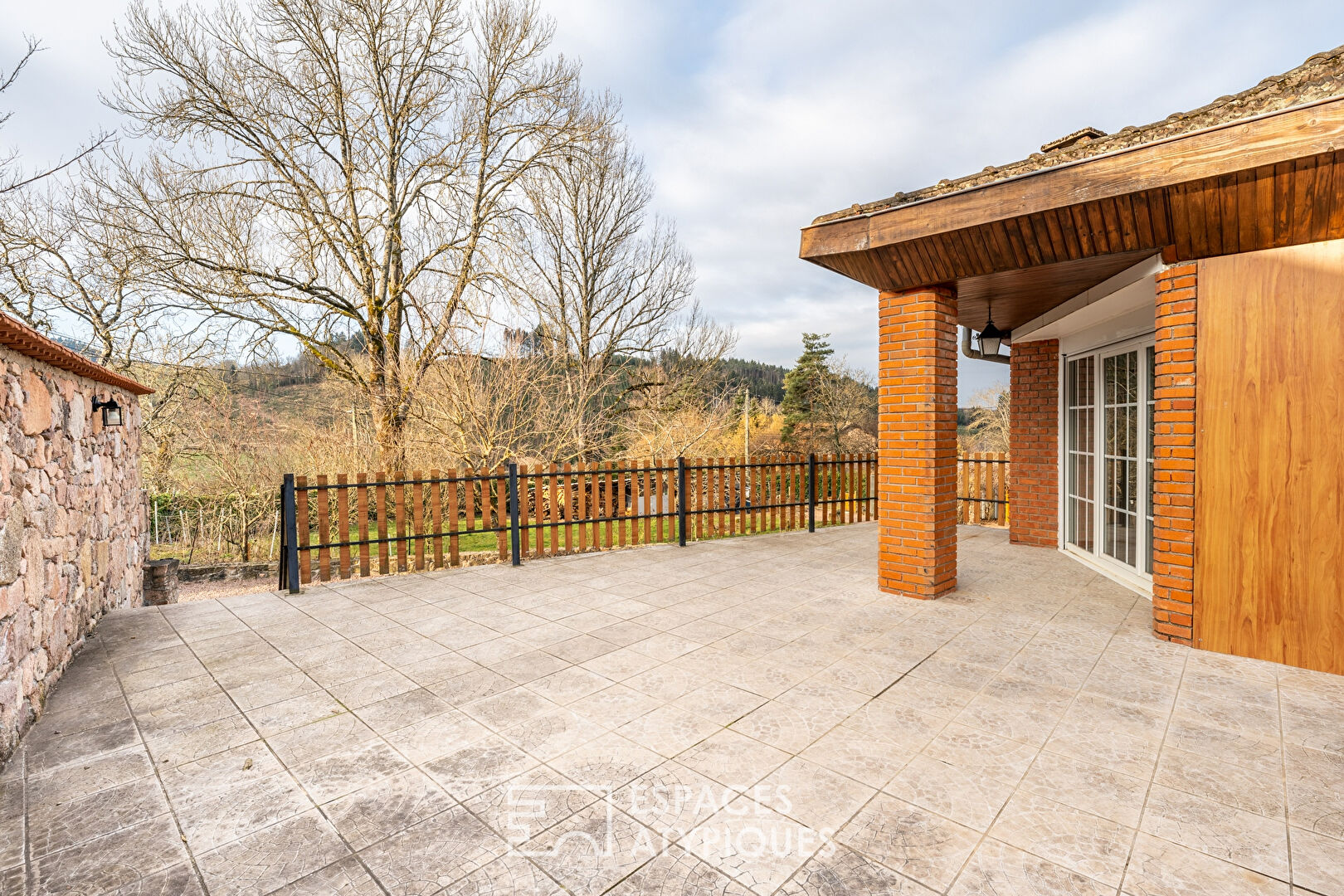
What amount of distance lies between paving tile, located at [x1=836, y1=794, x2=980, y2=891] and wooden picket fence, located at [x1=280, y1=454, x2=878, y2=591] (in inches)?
189

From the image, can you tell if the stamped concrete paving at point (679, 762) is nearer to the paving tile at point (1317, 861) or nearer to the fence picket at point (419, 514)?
the paving tile at point (1317, 861)

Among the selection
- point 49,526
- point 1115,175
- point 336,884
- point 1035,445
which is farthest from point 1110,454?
point 49,526

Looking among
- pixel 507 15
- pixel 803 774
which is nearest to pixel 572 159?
pixel 507 15

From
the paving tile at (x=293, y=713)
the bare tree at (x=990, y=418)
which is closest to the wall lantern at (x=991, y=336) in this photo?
the paving tile at (x=293, y=713)

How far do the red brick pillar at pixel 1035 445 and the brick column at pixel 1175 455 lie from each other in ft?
10.2

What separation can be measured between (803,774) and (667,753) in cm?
54

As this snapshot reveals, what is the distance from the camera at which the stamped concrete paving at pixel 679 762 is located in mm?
1692

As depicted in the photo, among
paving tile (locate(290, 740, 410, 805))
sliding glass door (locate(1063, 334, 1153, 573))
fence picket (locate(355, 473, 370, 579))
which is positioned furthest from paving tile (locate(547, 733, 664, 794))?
sliding glass door (locate(1063, 334, 1153, 573))

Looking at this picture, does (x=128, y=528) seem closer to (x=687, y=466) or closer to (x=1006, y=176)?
(x=687, y=466)

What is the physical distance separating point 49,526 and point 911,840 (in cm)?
454

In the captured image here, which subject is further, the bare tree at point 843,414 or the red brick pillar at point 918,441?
the bare tree at point 843,414

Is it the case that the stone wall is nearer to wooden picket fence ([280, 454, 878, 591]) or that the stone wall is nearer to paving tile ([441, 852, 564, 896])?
wooden picket fence ([280, 454, 878, 591])

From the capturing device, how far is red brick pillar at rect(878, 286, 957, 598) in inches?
178

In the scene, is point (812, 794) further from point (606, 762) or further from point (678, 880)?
point (606, 762)
